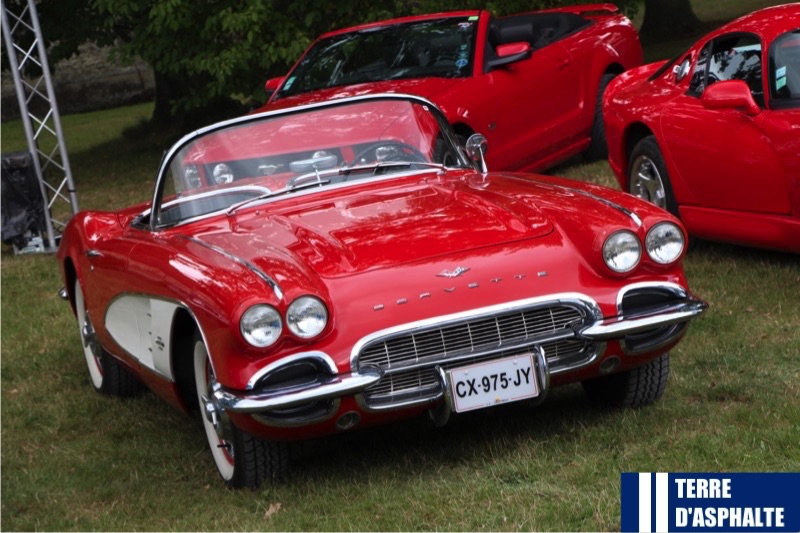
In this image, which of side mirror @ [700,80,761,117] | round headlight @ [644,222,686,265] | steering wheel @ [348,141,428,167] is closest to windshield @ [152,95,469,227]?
steering wheel @ [348,141,428,167]

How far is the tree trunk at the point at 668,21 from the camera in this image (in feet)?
64.4

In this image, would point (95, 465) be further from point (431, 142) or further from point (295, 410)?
point (431, 142)

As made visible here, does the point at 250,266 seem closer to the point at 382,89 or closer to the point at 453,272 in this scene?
the point at 453,272

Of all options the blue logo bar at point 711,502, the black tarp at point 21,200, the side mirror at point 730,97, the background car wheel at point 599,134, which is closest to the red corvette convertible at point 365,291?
the blue logo bar at point 711,502

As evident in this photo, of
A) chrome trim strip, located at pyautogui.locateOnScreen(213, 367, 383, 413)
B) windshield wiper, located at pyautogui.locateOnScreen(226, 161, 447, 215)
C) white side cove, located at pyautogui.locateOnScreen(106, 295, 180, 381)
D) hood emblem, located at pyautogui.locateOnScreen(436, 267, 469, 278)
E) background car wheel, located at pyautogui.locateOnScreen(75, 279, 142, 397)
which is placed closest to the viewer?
chrome trim strip, located at pyautogui.locateOnScreen(213, 367, 383, 413)

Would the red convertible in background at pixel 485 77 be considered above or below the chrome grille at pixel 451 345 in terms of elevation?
below

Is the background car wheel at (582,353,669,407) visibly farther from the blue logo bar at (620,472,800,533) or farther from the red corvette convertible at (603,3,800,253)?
the red corvette convertible at (603,3,800,253)

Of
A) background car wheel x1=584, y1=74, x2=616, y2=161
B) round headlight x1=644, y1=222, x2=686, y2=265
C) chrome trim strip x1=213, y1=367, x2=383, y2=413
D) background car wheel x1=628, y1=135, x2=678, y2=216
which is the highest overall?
round headlight x1=644, y1=222, x2=686, y2=265

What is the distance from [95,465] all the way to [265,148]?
158 cm

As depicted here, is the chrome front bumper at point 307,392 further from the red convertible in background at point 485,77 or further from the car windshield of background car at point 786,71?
the red convertible in background at point 485,77

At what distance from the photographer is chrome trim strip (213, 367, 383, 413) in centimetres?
463

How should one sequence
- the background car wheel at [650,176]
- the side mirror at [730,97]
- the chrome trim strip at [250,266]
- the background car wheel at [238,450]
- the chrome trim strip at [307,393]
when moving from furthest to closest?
the background car wheel at [650,176] < the side mirror at [730,97] < the background car wheel at [238,450] < the chrome trim strip at [250,266] < the chrome trim strip at [307,393]

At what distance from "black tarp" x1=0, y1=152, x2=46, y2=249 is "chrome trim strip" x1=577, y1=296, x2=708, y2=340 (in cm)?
792

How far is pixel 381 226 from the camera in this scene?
529 cm
